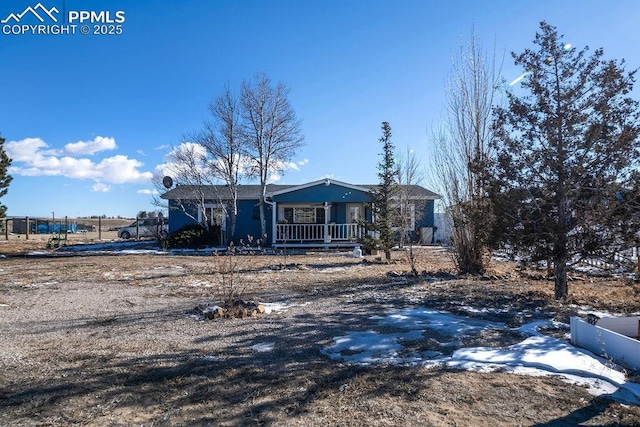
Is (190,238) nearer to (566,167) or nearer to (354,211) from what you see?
(354,211)

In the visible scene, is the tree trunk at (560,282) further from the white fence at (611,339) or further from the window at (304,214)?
the window at (304,214)

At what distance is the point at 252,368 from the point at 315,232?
16.8m

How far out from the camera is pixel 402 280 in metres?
9.29

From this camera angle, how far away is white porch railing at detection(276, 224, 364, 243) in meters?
20.3

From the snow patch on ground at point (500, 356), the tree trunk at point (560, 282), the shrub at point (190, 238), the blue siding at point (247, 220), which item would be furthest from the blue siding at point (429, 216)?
the snow patch on ground at point (500, 356)

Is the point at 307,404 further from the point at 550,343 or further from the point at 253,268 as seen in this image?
the point at 253,268

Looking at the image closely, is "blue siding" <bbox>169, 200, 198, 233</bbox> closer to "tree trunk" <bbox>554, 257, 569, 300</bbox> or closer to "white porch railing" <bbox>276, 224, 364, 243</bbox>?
"white porch railing" <bbox>276, 224, 364, 243</bbox>

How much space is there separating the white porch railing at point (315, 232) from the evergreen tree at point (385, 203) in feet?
17.7

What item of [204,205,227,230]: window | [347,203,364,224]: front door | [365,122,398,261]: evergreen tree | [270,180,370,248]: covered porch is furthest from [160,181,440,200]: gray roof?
[365,122,398,261]: evergreen tree

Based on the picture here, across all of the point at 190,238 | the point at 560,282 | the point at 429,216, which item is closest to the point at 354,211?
the point at 429,216

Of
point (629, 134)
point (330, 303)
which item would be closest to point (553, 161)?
point (629, 134)

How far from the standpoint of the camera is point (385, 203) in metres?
14.7

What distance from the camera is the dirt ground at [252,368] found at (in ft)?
9.45

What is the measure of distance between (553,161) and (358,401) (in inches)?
226
